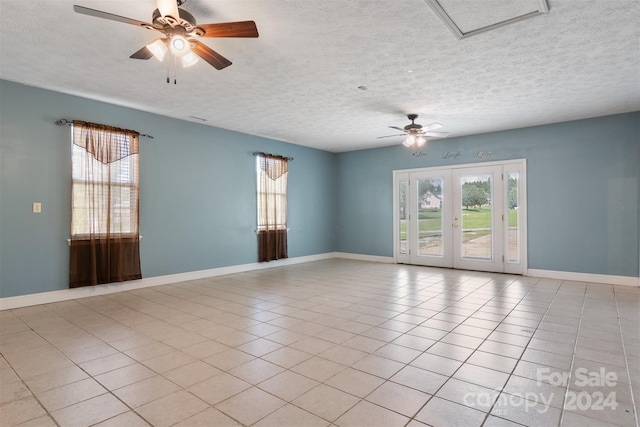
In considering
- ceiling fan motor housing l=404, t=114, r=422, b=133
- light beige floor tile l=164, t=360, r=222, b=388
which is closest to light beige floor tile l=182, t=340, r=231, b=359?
light beige floor tile l=164, t=360, r=222, b=388

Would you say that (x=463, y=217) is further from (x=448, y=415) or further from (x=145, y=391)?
(x=145, y=391)

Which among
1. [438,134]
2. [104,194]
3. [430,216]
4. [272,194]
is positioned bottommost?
[430,216]

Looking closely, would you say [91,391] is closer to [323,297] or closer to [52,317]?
[52,317]

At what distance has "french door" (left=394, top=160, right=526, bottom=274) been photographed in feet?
22.6

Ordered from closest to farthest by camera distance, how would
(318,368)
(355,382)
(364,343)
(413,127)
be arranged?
1. (355,382)
2. (318,368)
3. (364,343)
4. (413,127)

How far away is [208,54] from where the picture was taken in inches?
117

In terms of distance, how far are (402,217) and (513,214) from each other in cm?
241

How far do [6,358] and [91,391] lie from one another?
121 centimetres

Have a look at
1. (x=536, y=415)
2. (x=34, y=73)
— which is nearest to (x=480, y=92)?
(x=536, y=415)

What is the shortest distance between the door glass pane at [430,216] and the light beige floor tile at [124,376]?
21.6 ft

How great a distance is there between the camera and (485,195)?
23.7ft

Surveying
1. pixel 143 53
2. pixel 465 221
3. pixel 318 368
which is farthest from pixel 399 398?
pixel 465 221

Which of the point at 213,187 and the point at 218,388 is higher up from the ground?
the point at 213,187

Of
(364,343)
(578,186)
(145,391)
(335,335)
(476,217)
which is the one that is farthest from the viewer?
(476,217)
